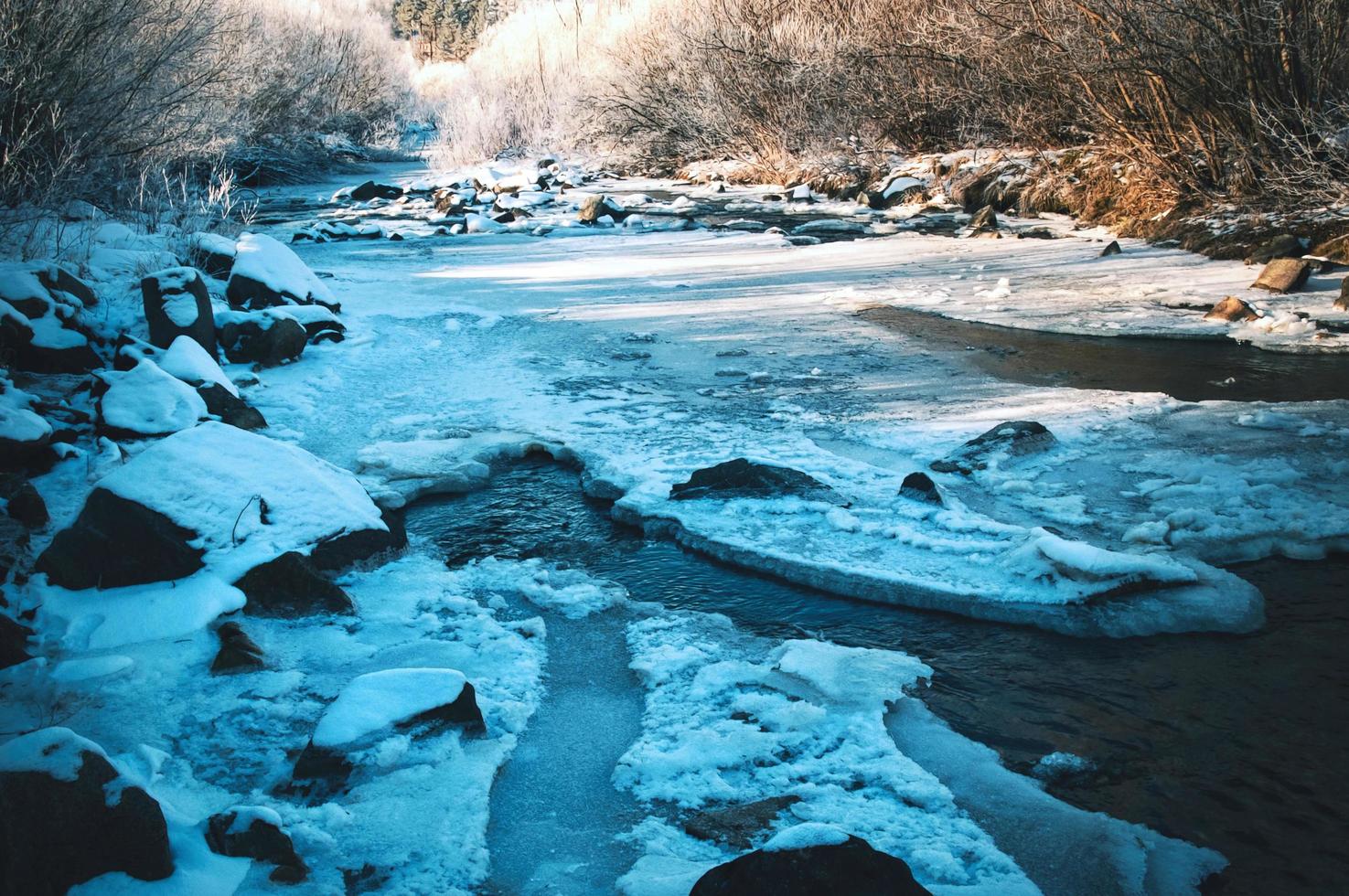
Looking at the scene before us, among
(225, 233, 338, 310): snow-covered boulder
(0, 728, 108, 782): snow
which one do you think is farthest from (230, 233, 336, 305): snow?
(0, 728, 108, 782): snow

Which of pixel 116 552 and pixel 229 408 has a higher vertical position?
pixel 229 408

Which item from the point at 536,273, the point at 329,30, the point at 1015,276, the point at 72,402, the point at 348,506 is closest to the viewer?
the point at 348,506

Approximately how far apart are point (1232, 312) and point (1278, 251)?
2250 millimetres

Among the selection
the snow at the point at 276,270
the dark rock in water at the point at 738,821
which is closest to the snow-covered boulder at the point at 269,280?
the snow at the point at 276,270

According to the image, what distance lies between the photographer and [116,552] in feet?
11.5

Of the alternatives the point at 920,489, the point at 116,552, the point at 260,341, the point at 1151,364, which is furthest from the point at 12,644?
the point at 1151,364

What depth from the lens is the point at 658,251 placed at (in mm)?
11734

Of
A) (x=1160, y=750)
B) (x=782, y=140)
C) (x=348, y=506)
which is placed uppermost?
(x=782, y=140)

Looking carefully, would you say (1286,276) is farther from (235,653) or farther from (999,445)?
(235,653)

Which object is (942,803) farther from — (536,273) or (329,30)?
(329,30)

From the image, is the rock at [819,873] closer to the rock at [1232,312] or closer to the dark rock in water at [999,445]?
the dark rock in water at [999,445]

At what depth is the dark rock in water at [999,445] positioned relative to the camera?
4.71 meters

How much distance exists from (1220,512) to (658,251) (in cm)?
845

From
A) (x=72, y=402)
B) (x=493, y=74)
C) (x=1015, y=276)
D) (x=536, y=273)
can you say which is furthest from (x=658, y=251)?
(x=493, y=74)
